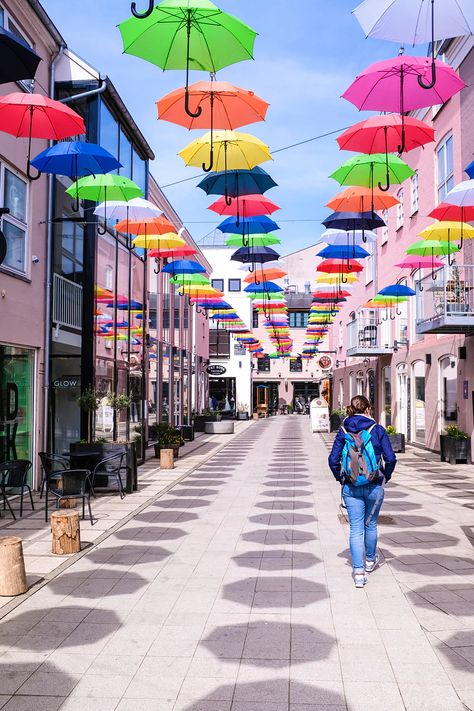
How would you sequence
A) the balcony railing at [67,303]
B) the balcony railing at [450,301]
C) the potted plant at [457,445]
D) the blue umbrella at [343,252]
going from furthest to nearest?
1. the blue umbrella at [343,252]
2. the potted plant at [457,445]
3. the balcony railing at [450,301]
4. the balcony railing at [67,303]

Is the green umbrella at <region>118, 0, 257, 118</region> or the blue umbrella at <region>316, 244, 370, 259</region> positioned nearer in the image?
the green umbrella at <region>118, 0, 257, 118</region>

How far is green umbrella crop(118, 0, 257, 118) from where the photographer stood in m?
7.01

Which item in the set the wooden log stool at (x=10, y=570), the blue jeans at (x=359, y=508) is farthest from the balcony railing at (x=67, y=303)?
the blue jeans at (x=359, y=508)

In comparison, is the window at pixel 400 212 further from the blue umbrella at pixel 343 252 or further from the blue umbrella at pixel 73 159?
the blue umbrella at pixel 73 159

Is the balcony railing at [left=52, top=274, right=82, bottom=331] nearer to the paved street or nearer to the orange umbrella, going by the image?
the paved street

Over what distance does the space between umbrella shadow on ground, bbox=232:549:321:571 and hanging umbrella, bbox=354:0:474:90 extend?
16.6ft

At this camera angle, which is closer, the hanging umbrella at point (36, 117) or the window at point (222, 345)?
the hanging umbrella at point (36, 117)

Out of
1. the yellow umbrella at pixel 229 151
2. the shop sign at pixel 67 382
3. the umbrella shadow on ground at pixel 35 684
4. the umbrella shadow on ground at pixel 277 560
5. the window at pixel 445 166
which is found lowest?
the umbrella shadow on ground at pixel 35 684

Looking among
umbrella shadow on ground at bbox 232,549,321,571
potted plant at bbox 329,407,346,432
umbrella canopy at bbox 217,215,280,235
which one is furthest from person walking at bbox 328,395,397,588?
potted plant at bbox 329,407,346,432

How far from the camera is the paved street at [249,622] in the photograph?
427 centimetres

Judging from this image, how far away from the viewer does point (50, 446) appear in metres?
13.3

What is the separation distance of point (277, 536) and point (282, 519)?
1.20 m

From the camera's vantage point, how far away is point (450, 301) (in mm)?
15562

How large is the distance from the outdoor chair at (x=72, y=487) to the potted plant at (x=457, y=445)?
9285mm
